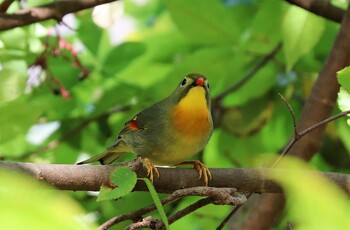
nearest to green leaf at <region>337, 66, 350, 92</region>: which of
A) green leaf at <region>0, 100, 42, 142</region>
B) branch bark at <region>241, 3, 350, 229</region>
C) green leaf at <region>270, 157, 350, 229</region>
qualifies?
green leaf at <region>270, 157, 350, 229</region>

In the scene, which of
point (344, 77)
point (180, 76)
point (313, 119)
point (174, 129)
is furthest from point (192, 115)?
point (344, 77)

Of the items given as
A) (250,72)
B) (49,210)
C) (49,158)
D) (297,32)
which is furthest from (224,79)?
(49,210)

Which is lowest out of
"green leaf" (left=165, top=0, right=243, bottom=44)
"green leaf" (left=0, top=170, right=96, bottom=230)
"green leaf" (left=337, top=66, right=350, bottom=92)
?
"green leaf" (left=165, top=0, right=243, bottom=44)

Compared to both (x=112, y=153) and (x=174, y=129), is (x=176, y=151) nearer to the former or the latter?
(x=174, y=129)

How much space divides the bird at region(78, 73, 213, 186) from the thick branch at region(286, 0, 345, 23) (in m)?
0.36

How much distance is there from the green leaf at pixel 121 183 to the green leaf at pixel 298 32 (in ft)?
2.87

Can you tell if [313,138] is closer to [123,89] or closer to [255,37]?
[255,37]

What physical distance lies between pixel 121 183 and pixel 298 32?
37.9 inches

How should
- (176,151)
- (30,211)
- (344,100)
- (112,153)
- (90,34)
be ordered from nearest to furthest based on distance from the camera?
(30,211), (344,100), (176,151), (112,153), (90,34)

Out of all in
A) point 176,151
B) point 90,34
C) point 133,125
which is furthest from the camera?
point 90,34

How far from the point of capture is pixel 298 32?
1.65 meters

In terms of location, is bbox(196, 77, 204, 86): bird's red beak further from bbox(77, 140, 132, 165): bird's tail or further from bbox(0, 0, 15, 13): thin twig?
bbox(0, 0, 15, 13): thin twig

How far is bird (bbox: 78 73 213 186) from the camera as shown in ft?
5.30

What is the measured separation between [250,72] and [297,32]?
0.41 meters
